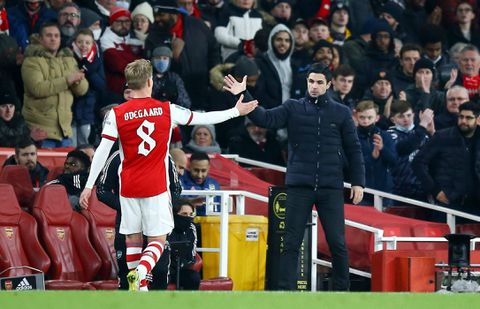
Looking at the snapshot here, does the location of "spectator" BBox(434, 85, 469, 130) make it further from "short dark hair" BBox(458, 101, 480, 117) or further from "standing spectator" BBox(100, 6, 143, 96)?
"standing spectator" BBox(100, 6, 143, 96)

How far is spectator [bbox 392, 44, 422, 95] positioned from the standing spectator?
350cm

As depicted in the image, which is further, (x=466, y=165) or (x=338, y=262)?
(x=466, y=165)

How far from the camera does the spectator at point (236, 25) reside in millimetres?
20984

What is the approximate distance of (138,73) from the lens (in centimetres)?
1293

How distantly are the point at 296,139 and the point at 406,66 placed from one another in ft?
20.4

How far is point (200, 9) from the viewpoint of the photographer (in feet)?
71.4

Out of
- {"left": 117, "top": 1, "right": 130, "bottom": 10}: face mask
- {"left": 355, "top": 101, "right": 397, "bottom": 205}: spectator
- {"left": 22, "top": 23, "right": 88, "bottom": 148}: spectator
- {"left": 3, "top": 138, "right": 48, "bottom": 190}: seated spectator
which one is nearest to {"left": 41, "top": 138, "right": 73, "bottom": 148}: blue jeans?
{"left": 22, "top": 23, "right": 88, "bottom": 148}: spectator

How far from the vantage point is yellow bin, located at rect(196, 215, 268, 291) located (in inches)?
670

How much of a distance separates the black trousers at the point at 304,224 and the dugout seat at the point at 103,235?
2222 millimetres

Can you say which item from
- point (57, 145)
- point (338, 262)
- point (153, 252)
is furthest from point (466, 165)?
point (153, 252)

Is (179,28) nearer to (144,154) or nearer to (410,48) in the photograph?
(410,48)

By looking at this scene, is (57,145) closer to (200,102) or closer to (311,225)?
(200,102)

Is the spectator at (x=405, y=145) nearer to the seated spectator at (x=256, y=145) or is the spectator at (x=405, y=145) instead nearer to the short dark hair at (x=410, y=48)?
the seated spectator at (x=256, y=145)

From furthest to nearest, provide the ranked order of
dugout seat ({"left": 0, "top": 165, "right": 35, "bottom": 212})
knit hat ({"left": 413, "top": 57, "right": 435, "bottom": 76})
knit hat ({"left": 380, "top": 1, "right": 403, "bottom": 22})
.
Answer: knit hat ({"left": 380, "top": 1, "right": 403, "bottom": 22}) → knit hat ({"left": 413, "top": 57, "right": 435, "bottom": 76}) → dugout seat ({"left": 0, "top": 165, "right": 35, "bottom": 212})
